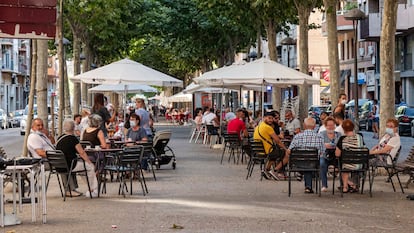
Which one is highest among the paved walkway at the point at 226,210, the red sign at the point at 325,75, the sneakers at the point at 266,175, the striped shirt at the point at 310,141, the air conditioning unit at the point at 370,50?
the air conditioning unit at the point at 370,50

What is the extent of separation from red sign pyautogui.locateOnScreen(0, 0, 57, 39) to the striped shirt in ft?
21.8

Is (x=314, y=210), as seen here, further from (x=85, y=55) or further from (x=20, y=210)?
(x=85, y=55)

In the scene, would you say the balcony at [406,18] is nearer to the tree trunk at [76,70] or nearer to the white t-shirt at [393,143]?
the tree trunk at [76,70]

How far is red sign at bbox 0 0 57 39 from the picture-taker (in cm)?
1144

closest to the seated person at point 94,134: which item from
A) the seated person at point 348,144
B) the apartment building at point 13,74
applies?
the seated person at point 348,144

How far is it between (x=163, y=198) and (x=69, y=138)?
183cm

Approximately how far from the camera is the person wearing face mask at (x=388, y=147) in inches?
696

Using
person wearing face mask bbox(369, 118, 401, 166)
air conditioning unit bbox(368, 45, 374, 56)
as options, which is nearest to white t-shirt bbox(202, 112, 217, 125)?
person wearing face mask bbox(369, 118, 401, 166)

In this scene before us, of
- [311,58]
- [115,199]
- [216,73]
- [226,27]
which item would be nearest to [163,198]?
[115,199]

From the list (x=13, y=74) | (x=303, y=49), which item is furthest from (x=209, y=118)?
(x=13, y=74)

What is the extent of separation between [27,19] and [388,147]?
8.26 metres

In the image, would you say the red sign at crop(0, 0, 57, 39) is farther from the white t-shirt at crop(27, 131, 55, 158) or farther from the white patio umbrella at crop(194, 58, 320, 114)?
the white patio umbrella at crop(194, 58, 320, 114)

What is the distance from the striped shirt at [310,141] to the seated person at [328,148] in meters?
0.17

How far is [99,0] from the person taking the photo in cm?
3531
